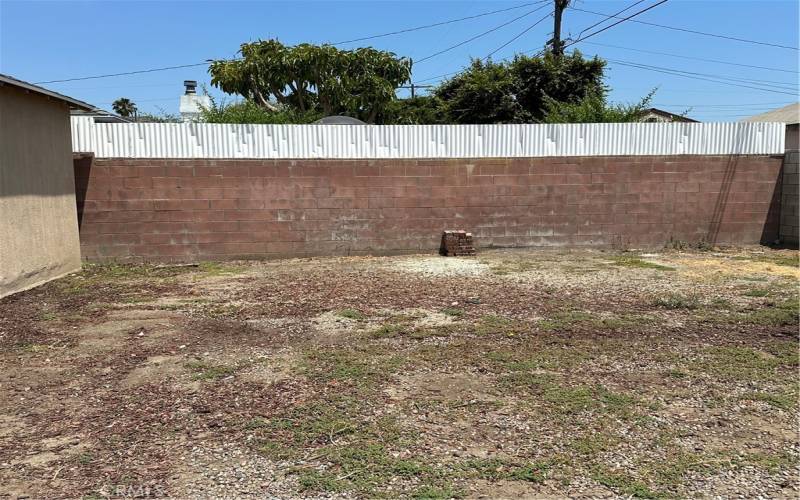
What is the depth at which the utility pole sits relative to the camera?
21841 millimetres

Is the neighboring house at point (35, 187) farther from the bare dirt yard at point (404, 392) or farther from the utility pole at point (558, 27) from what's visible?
the utility pole at point (558, 27)

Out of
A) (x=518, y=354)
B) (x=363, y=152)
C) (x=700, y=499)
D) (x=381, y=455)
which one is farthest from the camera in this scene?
(x=363, y=152)

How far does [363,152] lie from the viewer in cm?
1035

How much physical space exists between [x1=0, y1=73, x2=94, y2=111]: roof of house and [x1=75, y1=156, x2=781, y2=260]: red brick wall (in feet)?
3.61

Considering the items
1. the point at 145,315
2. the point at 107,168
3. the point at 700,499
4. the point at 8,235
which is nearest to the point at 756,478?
the point at 700,499

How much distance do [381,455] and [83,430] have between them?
1879 mm

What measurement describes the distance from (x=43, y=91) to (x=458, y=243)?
6737 millimetres

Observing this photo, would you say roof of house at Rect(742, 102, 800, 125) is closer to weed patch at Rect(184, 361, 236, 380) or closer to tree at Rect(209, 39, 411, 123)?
tree at Rect(209, 39, 411, 123)

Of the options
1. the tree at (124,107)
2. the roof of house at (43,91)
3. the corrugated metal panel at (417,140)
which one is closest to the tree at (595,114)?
the corrugated metal panel at (417,140)

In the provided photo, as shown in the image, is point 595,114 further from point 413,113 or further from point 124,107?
point 124,107

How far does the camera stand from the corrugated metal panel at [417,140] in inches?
383

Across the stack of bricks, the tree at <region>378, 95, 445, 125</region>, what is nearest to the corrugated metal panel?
the stack of bricks

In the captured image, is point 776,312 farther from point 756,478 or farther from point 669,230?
point 669,230

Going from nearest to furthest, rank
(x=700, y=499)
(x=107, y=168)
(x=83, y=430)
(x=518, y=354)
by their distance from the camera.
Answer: (x=700, y=499) < (x=83, y=430) < (x=518, y=354) < (x=107, y=168)
